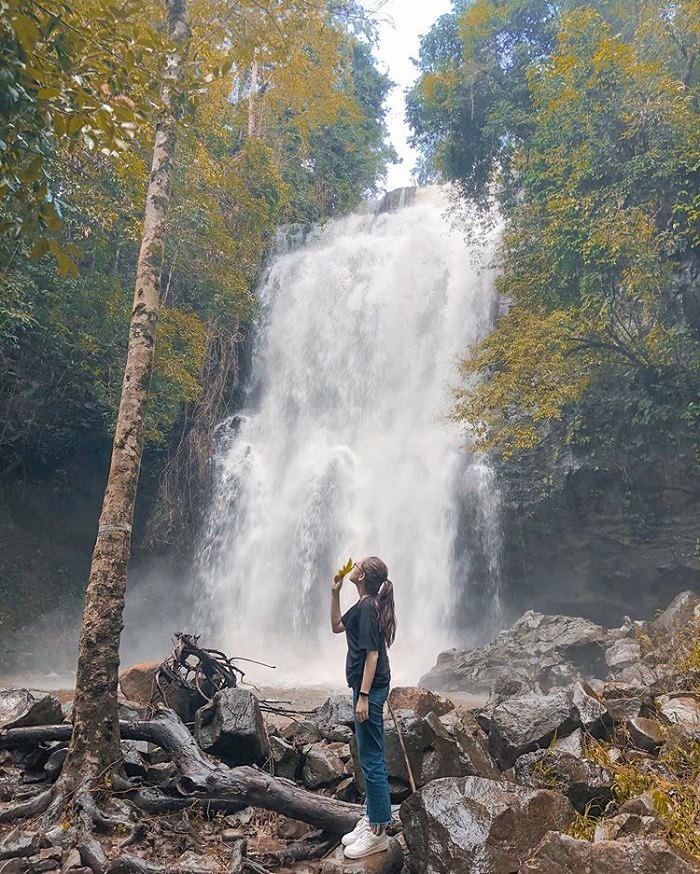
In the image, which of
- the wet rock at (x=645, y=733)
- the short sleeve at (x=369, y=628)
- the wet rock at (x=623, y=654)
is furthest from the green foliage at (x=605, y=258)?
the short sleeve at (x=369, y=628)

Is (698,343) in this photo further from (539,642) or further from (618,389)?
(539,642)

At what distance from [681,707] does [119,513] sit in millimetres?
4432

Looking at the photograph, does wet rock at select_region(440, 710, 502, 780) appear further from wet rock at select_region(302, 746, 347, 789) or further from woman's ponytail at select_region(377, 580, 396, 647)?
woman's ponytail at select_region(377, 580, 396, 647)

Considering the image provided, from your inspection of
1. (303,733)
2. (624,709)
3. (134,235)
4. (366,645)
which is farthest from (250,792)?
(134,235)

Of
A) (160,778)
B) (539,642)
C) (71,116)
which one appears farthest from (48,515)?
(71,116)

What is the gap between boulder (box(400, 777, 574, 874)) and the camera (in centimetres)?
265

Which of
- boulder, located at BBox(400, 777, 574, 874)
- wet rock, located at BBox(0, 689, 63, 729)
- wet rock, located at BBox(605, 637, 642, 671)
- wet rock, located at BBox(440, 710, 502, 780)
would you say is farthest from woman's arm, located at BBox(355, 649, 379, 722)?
wet rock, located at BBox(605, 637, 642, 671)

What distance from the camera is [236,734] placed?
4.25 m

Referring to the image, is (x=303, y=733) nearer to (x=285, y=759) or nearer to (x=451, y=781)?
(x=285, y=759)

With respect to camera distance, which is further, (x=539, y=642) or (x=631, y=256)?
(x=631, y=256)

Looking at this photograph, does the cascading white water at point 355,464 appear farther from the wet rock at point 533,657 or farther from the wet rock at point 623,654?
the wet rock at point 623,654

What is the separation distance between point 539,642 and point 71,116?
10178mm

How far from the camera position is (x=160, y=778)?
385cm

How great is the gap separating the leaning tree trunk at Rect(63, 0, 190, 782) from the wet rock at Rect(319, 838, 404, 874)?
1476mm
